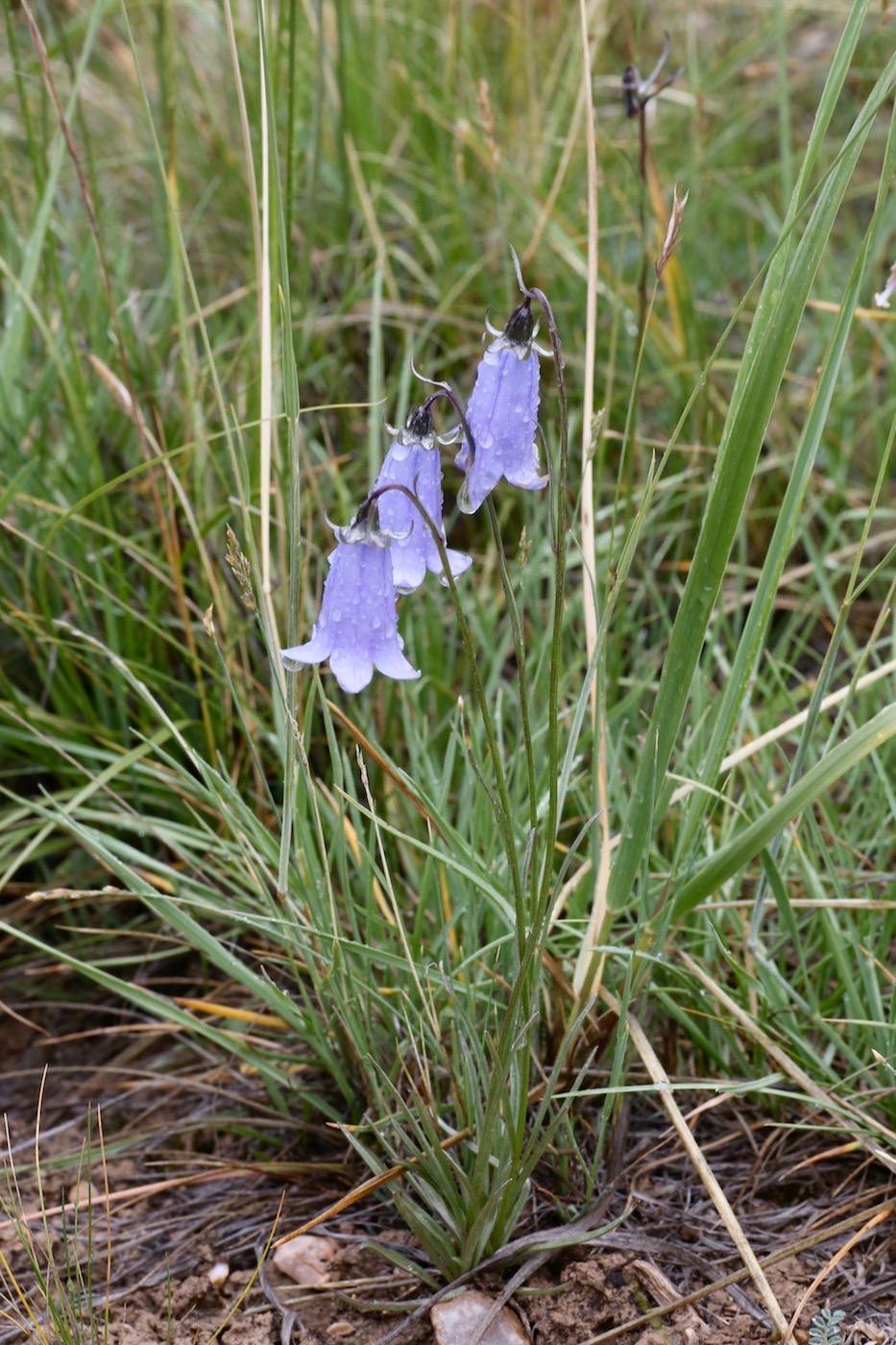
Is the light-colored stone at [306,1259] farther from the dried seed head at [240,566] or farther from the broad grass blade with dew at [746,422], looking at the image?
the dried seed head at [240,566]

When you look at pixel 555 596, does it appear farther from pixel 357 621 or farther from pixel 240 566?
pixel 240 566

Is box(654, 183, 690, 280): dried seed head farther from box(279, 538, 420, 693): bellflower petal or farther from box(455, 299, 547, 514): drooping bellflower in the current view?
box(279, 538, 420, 693): bellflower petal

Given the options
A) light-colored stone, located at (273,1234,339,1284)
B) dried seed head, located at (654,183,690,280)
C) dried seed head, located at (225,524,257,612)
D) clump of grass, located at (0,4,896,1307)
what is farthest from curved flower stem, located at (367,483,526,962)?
light-colored stone, located at (273,1234,339,1284)

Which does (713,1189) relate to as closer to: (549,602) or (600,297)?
(549,602)

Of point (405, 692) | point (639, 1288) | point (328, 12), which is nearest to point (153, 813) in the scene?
point (405, 692)

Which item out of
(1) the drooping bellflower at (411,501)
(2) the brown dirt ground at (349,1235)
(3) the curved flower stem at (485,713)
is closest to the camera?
(3) the curved flower stem at (485,713)

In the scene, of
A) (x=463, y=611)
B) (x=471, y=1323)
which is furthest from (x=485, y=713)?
(x=471, y=1323)

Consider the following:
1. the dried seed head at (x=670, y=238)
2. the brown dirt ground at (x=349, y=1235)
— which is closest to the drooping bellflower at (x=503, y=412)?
the dried seed head at (x=670, y=238)
